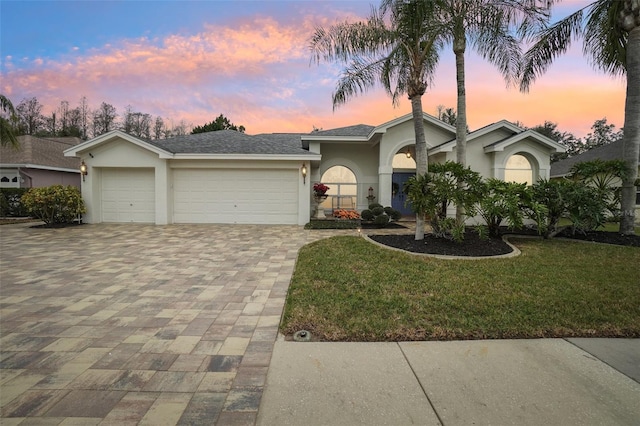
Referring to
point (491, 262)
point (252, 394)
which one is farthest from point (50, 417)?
point (491, 262)

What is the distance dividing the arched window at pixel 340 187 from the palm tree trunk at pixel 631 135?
31.2 ft

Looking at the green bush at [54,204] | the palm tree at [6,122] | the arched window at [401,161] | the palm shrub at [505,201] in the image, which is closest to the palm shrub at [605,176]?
the palm shrub at [505,201]

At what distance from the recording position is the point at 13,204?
49.2 ft

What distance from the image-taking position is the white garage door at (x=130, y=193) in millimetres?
12461

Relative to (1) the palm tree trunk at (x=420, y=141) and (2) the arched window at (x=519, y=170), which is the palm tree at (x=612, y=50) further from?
(1) the palm tree trunk at (x=420, y=141)

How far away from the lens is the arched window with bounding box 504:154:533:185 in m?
12.9

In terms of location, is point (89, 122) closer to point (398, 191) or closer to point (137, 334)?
point (398, 191)

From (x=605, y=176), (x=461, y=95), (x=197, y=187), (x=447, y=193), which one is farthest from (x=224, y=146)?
(x=605, y=176)

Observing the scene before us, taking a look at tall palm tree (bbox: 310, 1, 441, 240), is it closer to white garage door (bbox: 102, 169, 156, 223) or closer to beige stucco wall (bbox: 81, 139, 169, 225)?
beige stucco wall (bbox: 81, 139, 169, 225)

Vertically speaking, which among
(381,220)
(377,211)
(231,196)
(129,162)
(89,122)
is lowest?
(381,220)

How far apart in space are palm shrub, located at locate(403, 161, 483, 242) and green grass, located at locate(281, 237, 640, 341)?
1.49 m

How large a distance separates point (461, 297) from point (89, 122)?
44.6m

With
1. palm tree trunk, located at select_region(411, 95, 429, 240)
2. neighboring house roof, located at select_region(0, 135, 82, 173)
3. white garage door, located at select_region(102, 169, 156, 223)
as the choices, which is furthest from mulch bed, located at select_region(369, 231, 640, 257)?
neighboring house roof, located at select_region(0, 135, 82, 173)

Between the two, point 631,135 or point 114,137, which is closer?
point 631,135
